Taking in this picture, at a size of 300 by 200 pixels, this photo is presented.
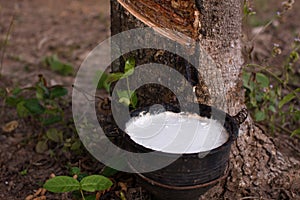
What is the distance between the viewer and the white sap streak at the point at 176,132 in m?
1.74

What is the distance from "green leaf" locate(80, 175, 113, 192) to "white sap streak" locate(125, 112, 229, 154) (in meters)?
0.21

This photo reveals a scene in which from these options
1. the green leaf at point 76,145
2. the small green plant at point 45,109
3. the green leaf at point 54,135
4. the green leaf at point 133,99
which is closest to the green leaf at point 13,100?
the small green plant at point 45,109

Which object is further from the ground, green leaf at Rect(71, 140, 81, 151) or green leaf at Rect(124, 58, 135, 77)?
green leaf at Rect(124, 58, 135, 77)

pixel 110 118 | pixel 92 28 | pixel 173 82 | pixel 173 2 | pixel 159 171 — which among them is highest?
pixel 173 2

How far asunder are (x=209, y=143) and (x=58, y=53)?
2.11 metres

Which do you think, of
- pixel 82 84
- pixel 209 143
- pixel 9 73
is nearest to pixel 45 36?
pixel 9 73

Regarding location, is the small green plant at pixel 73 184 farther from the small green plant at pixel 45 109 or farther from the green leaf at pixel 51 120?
the green leaf at pixel 51 120

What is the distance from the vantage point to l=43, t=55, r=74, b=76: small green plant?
3.23 meters

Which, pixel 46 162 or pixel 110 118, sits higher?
pixel 110 118

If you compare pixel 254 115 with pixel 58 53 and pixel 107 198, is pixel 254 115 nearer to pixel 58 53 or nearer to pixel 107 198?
pixel 107 198

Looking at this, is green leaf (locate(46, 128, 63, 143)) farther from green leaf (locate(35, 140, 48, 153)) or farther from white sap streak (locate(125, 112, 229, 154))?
→ white sap streak (locate(125, 112, 229, 154))

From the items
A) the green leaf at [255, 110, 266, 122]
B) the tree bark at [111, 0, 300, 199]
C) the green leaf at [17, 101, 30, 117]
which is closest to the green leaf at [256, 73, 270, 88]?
the green leaf at [255, 110, 266, 122]

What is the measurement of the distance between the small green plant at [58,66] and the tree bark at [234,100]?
1116mm

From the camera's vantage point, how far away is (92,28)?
4.10 meters
